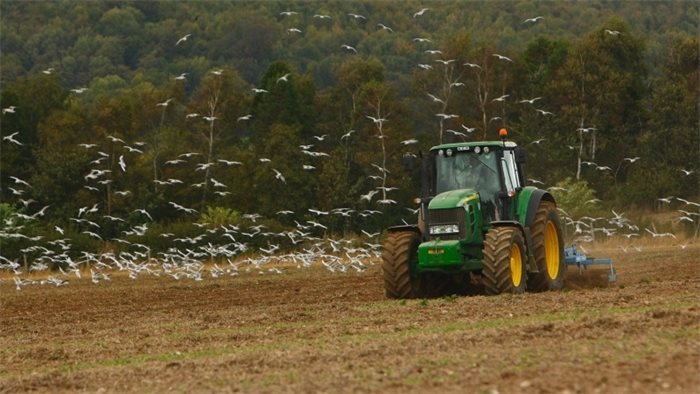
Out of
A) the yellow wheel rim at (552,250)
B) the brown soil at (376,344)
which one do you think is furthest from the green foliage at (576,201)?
the yellow wheel rim at (552,250)

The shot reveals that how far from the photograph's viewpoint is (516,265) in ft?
72.7

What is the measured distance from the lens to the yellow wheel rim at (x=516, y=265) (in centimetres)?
2191

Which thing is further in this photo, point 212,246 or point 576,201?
point 576,201

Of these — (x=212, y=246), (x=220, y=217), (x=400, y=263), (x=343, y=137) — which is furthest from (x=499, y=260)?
(x=220, y=217)

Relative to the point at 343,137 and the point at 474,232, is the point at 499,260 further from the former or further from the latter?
the point at 343,137

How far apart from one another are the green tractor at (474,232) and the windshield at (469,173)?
15mm

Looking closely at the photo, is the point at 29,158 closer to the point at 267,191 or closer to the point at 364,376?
the point at 267,191

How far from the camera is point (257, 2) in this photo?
536ft

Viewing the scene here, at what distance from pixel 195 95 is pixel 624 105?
21.8 metres

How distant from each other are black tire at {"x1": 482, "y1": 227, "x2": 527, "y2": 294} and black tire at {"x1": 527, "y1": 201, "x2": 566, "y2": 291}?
1.02 metres

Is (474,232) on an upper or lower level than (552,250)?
upper

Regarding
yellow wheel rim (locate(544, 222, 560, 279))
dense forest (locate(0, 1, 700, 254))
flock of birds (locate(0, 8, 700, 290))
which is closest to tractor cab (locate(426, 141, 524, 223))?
yellow wheel rim (locate(544, 222, 560, 279))

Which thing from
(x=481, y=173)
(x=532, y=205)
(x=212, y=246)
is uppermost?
(x=481, y=173)

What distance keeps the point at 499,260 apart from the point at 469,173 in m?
2.11
